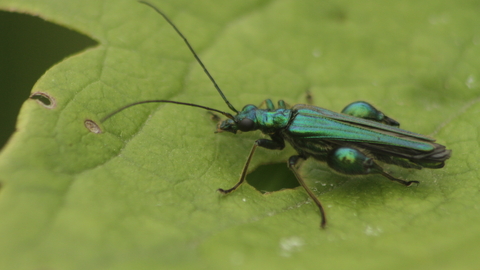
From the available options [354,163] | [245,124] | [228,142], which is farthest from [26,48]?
[354,163]

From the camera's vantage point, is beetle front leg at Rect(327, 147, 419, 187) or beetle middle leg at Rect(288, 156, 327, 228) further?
beetle front leg at Rect(327, 147, 419, 187)

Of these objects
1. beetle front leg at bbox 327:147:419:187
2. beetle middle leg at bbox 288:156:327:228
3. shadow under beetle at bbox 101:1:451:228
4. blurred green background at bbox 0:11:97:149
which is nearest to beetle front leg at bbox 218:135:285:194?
shadow under beetle at bbox 101:1:451:228

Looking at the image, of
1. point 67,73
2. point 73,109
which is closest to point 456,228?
point 73,109

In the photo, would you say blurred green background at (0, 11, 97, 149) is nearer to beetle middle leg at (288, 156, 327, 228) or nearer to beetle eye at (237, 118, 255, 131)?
beetle eye at (237, 118, 255, 131)

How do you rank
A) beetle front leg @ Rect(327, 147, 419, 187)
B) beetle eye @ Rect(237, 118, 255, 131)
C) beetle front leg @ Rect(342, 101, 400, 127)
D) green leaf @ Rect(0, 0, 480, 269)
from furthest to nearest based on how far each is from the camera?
beetle front leg @ Rect(342, 101, 400, 127), beetle eye @ Rect(237, 118, 255, 131), beetle front leg @ Rect(327, 147, 419, 187), green leaf @ Rect(0, 0, 480, 269)

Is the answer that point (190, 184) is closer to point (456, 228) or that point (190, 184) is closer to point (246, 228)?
point (246, 228)

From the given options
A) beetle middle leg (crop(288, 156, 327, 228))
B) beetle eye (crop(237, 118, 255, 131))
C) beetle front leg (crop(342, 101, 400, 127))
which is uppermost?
beetle front leg (crop(342, 101, 400, 127))

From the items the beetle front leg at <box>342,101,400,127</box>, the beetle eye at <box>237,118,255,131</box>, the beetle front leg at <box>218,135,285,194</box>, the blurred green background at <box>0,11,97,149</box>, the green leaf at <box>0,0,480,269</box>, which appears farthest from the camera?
the blurred green background at <box>0,11,97,149</box>
